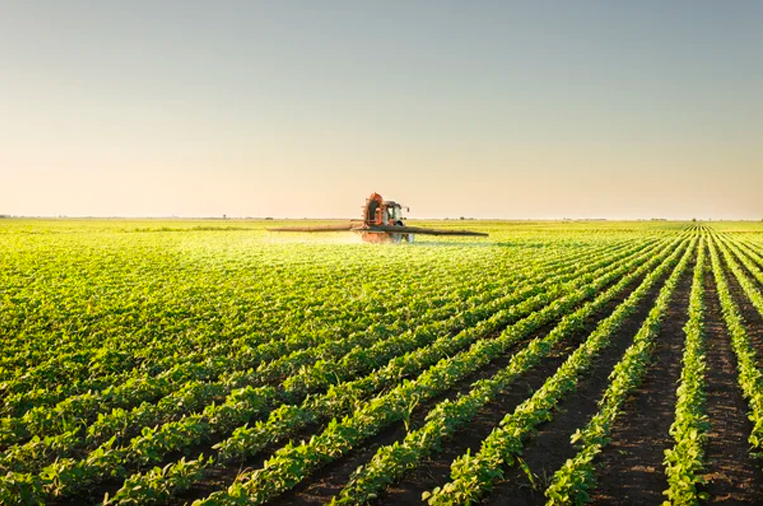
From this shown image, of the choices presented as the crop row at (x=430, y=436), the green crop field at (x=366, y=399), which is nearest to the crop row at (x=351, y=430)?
the green crop field at (x=366, y=399)

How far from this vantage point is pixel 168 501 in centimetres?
472

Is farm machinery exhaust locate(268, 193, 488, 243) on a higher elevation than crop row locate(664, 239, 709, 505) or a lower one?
higher

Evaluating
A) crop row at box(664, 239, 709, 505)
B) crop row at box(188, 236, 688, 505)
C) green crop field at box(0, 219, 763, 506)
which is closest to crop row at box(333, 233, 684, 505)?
green crop field at box(0, 219, 763, 506)

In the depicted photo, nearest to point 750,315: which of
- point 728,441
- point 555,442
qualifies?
point 728,441

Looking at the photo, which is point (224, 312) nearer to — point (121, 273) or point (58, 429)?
point (58, 429)

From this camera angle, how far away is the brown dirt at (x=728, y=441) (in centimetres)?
506

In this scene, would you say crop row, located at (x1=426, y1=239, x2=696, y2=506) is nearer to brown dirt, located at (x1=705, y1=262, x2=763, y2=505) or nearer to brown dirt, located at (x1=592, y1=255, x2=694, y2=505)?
brown dirt, located at (x1=592, y1=255, x2=694, y2=505)

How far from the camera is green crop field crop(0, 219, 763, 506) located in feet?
16.1

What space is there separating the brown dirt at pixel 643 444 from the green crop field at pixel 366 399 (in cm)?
3

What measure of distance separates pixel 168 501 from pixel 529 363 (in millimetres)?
6509

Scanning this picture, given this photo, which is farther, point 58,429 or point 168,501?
point 58,429

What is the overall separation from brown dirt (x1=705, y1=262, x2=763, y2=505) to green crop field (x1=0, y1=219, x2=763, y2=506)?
3 cm

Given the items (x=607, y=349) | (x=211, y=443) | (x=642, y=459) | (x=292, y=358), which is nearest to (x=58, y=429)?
(x=211, y=443)

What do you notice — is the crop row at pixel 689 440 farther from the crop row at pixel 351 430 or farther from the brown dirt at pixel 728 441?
the crop row at pixel 351 430
